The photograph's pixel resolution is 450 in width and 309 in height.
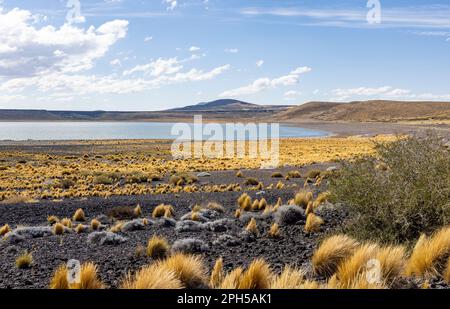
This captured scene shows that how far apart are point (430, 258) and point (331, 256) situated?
1252 mm

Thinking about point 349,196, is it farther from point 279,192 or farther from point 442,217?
point 279,192

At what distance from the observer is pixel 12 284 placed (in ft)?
21.1

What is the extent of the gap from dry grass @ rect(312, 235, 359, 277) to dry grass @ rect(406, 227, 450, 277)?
2.63 ft

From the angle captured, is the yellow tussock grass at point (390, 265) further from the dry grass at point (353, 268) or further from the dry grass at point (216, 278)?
the dry grass at point (216, 278)

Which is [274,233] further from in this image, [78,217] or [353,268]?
[78,217]

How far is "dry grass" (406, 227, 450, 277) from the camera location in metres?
6.14

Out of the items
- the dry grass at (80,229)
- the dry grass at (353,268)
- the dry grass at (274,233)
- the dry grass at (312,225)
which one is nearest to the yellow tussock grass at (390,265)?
the dry grass at (353,268)

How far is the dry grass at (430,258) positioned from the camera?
614 centimetres

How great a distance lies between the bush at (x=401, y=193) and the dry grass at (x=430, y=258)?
1.29 metres

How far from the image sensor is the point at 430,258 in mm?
6199
